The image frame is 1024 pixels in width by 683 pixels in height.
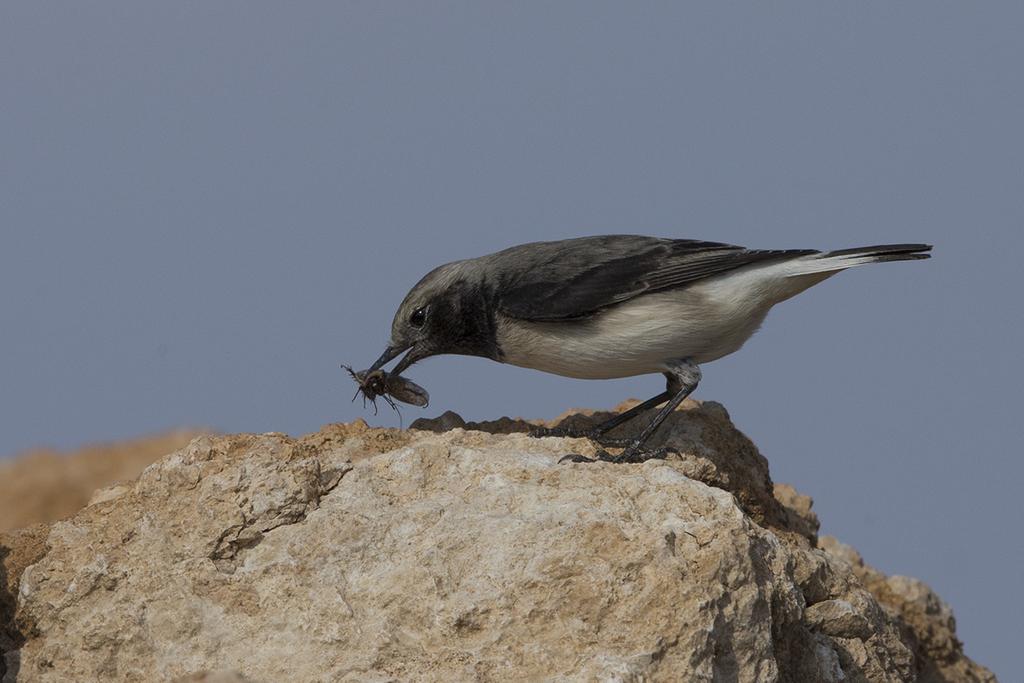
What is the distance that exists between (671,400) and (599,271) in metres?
1.07

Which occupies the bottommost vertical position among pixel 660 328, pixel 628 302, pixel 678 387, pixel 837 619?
→ pixel 837 619

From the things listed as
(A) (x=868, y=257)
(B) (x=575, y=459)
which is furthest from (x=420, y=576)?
(A) (x=868, y=257)

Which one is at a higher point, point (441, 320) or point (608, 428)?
point (441, 320)

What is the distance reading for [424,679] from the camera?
6031 millimetres

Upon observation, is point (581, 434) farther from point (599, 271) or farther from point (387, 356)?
point (387, 356)

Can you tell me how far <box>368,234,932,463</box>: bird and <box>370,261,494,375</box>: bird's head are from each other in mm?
11

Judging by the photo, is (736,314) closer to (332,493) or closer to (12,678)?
(332,493)

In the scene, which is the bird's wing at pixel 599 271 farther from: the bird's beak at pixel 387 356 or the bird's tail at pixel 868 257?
the bird's beak at pixel 387 356

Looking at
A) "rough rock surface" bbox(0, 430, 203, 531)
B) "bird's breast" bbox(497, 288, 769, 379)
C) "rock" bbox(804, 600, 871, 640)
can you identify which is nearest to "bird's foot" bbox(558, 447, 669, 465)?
"bird's breast" bbox(497, 288, 769, 379)

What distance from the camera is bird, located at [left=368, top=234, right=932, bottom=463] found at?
8.64m

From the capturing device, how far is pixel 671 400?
344 inches

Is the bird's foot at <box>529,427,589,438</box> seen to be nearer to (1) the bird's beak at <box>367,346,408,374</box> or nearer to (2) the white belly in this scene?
(2) the white belly

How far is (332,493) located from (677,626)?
214cm

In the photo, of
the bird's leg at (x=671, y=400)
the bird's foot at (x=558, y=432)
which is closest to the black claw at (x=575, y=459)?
the bird's leg at (x=671, y=400)
